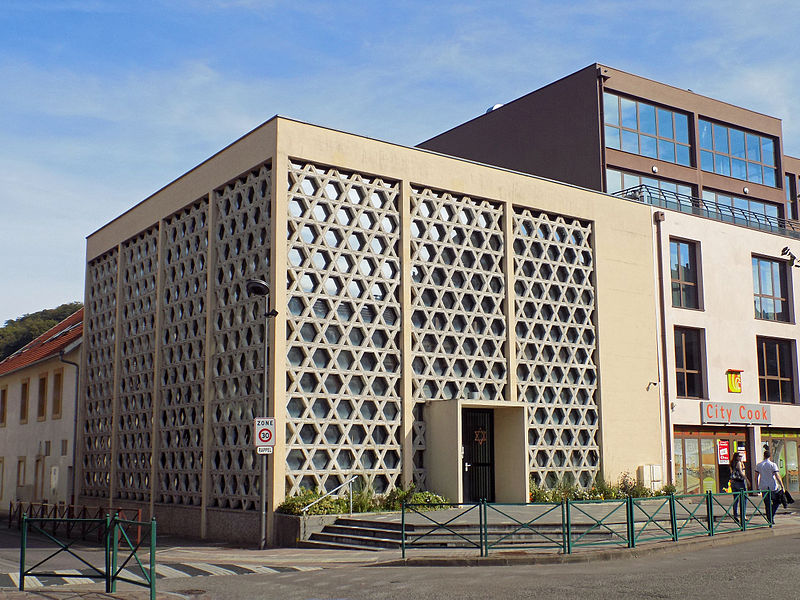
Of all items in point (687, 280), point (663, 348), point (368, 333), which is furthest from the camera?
point (687, 280)

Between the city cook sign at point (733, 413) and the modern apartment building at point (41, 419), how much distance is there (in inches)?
771

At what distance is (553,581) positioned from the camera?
39.1 ft

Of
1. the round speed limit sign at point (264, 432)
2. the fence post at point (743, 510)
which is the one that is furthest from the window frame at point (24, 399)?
the fence post at point (743, 510)

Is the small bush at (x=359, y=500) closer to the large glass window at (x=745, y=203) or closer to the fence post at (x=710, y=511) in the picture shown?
the fence post at (x=710, y=511)

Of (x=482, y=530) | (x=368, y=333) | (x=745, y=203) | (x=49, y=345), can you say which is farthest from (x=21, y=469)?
(x=745, y=203)

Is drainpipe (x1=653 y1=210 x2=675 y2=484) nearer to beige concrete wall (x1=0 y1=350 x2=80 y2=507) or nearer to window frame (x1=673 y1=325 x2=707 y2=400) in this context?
window frame (x1=673 y1=325 x2=707 y2=400)

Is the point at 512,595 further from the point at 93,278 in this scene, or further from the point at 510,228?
the point at 93,278

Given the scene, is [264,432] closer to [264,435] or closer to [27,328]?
[264,435]

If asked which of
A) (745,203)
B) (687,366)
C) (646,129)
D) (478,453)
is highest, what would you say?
(646,129)

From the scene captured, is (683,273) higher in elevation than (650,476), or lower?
higher

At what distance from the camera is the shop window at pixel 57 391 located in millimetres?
30641

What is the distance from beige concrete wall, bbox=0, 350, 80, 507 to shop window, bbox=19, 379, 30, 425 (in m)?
0.20

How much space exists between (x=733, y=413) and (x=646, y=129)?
1026 centimetres

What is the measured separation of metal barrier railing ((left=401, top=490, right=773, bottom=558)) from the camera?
15.0m
